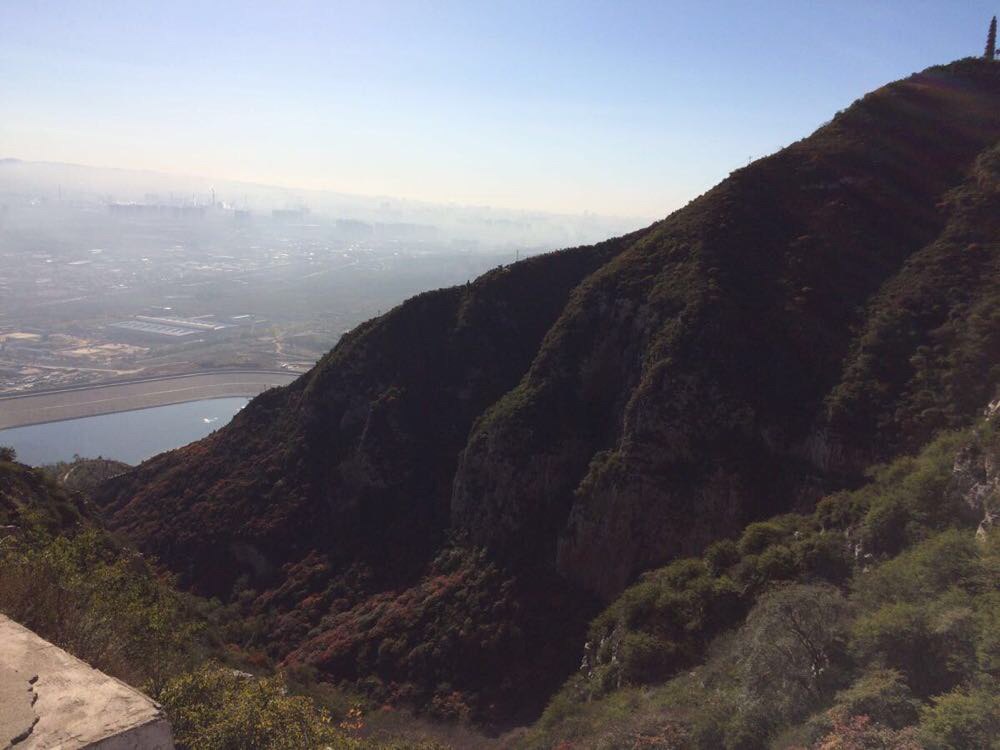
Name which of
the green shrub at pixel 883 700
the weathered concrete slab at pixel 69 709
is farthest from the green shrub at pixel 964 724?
the weathered concrete slab at pixel 69 709

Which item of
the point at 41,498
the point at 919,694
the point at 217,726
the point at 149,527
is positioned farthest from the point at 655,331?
the point at 149,527

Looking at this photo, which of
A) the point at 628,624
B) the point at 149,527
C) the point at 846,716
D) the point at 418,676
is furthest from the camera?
the point at 149,527

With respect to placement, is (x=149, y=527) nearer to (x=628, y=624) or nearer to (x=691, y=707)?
(x=628, y=624)

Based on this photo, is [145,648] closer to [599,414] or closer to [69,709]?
[69,709]

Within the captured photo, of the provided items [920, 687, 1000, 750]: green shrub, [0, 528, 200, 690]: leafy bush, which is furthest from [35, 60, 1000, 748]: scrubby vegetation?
[0, 528, 200, 690]: leafy bush

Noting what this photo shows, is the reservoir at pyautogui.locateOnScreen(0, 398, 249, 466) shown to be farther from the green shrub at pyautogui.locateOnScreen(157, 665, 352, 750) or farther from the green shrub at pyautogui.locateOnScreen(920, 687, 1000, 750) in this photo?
the green shrub at pyautogui.locateOnScreen(920, 687, 1000, 750)

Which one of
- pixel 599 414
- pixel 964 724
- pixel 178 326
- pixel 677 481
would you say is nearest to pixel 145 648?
pixel 964 724
